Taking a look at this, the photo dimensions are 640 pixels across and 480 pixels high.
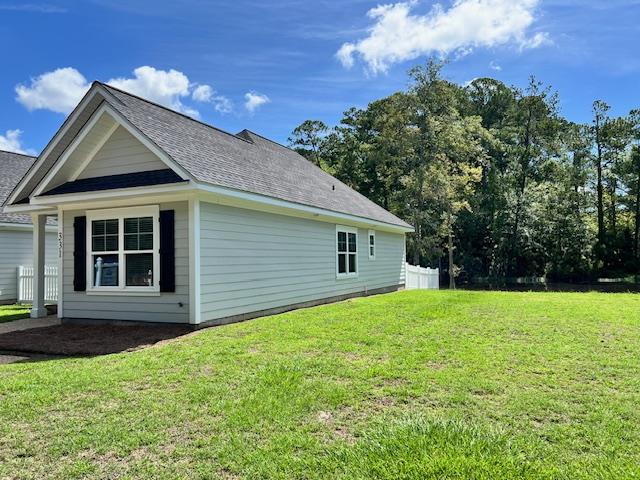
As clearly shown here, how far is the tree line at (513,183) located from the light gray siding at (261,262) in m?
14.9

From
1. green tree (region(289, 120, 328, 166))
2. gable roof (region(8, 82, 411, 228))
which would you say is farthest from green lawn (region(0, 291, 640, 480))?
green tree (region(289, 120, 328, 166))

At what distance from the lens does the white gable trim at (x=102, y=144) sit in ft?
27.0

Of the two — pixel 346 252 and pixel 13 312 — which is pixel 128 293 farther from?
pixel 346 252

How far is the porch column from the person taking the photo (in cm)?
1097

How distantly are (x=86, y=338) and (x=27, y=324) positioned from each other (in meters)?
3.01

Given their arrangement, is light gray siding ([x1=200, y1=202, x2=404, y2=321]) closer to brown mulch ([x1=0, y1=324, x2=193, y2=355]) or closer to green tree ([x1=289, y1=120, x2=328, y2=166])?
brown mulch ([x1=0, y1=324, x2=193, y2=355])

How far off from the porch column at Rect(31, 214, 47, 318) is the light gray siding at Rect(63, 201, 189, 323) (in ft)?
6.01

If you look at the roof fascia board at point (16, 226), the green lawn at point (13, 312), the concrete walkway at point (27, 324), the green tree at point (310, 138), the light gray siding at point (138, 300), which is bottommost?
the green lawn at point (13, 312)

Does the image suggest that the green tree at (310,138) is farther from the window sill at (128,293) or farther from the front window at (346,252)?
the window sill at (128,293)

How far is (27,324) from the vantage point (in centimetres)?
980

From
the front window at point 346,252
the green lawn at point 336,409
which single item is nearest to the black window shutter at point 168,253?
the green lawn at point 336,409

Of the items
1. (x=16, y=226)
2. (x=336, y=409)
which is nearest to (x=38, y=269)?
(x=16, y=226)

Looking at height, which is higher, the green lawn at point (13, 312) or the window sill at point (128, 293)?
the window sill at point (128, 293)

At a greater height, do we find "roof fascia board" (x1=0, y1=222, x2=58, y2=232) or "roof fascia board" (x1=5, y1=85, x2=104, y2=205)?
"roof fascia board" (x1=5, y1=85, x2=104, y2=205)
